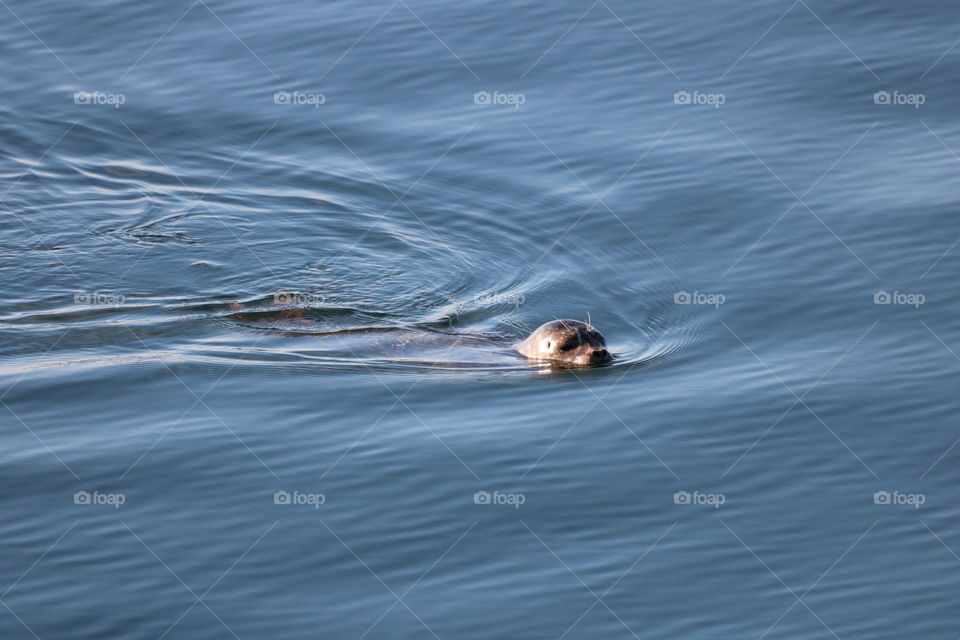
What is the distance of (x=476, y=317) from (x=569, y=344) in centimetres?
169

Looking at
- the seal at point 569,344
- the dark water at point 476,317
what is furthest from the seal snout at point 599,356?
the dark water at point 476,317

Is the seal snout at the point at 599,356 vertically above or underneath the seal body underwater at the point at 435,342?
underneath

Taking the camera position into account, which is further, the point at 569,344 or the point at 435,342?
the point at 435,342

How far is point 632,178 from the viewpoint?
15430 mm

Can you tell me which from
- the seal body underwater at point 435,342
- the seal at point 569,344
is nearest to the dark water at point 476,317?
the seal body underwater at point 435,342

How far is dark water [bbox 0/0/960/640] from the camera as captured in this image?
28.0ft

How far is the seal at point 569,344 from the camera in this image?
1207 centimetres

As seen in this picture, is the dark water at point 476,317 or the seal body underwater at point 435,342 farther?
the seal body underwater at point 435,342

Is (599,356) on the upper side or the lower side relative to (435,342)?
lower

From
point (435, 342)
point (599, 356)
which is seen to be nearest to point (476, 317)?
point (435, 342)

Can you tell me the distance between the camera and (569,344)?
12117 millimetres

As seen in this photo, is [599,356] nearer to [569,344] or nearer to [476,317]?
[569,344]

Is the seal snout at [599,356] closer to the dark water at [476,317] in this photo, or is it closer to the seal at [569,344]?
the seal at [569,344]

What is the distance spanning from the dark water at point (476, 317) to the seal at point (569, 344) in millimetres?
246
